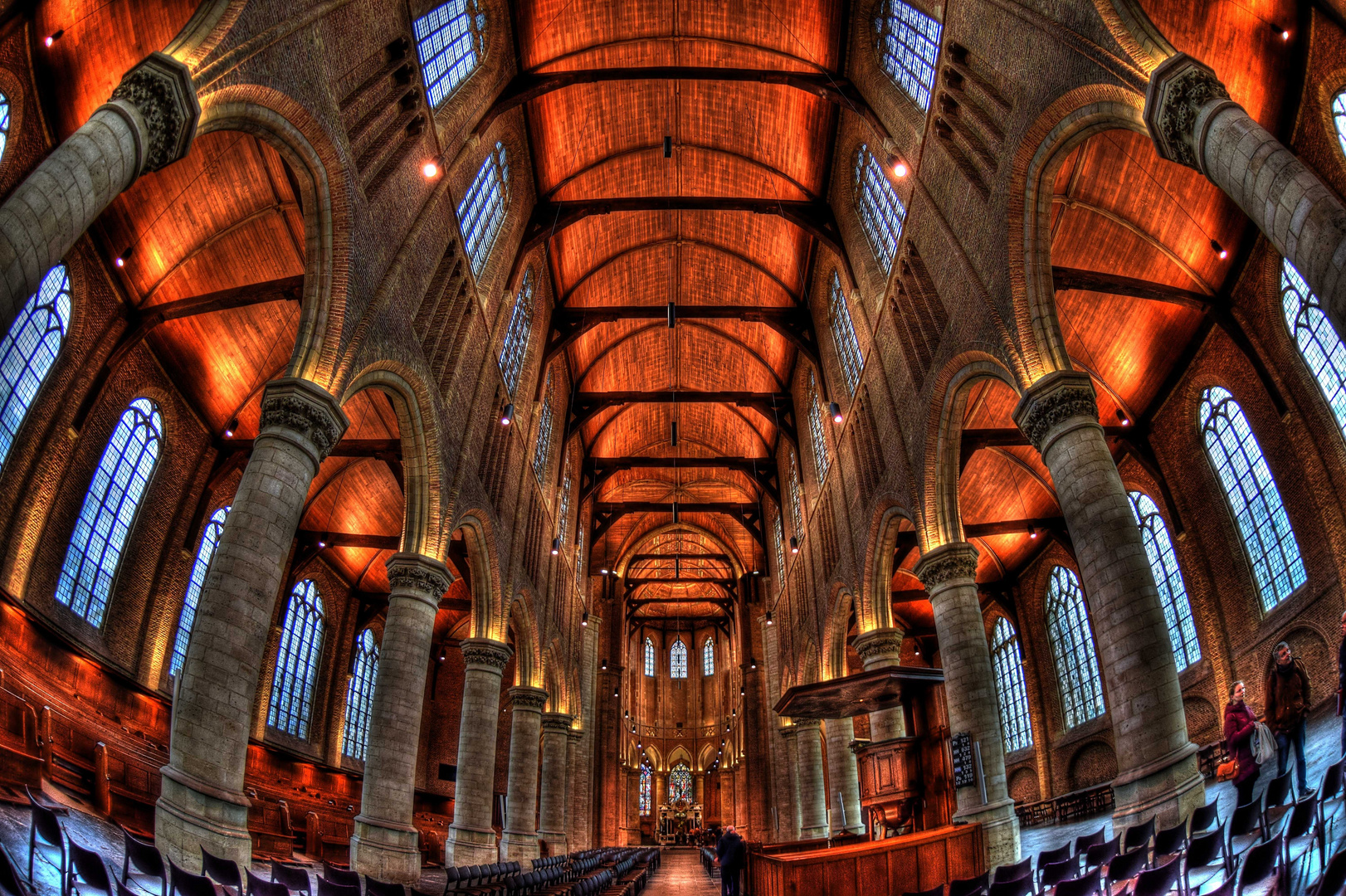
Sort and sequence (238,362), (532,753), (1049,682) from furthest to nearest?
1. (1049,682)
2. (532,753)
3. (238,362)

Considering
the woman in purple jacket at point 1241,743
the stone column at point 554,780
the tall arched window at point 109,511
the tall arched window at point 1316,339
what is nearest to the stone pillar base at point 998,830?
the woman in purple jacket at point 1241,743

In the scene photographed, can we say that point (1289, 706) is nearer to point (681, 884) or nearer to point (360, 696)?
point (681, 884)

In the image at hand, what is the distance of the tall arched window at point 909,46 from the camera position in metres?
17.4

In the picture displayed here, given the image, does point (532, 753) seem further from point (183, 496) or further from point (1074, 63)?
point (1074, 63)

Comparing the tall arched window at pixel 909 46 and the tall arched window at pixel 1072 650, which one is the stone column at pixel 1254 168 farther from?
the tall arched window at pixel 1072 650

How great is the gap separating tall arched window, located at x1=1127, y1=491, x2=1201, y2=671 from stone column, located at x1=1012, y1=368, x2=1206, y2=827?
1290 centimetres

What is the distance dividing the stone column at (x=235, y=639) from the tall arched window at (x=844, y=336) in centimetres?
1613

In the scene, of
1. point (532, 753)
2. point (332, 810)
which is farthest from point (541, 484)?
point (332, 810)

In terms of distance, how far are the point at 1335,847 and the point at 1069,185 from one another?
48.8 ft

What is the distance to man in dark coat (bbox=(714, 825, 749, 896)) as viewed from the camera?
12.9 m

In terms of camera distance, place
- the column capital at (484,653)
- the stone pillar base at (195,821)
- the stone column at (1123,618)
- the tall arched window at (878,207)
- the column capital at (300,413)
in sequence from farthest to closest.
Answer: the column capital at (484,653) < the tall arched window at (878,207) < the column capital at (300,413) < the stone column at (1123,618) < the stone pillar base at (195,821)

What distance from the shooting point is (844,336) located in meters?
25.4

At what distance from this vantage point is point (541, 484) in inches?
1126

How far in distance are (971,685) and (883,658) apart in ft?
18.6
